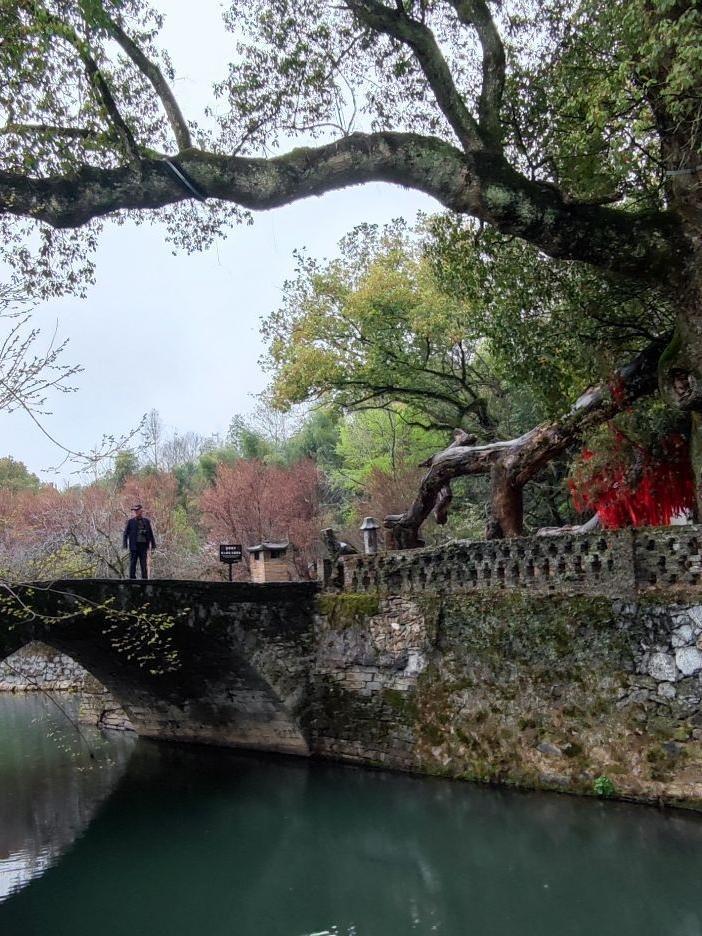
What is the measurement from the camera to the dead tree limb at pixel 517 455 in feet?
33.1

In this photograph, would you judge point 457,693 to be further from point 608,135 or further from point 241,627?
point 608,135

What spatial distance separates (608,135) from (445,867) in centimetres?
778

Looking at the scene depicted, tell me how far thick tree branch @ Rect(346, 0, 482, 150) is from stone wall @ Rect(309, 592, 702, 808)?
546cm

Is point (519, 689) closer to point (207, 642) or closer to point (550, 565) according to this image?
point (550, 565)

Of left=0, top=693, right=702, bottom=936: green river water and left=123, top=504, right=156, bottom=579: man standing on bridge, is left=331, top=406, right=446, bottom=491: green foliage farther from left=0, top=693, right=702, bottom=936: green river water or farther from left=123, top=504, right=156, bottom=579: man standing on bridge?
left=0, top=693, right=702, bottom=936: green river water

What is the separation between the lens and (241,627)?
39.3 ft

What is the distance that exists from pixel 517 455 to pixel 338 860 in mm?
5641

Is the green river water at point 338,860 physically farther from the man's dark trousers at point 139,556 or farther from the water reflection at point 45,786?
the man's dark trousers at point 139,556

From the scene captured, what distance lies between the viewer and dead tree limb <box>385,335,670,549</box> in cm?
1008

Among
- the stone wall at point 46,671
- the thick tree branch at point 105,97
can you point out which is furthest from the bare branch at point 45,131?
the stone wall at point 46,671

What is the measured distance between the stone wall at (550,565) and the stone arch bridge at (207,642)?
1.33 meters

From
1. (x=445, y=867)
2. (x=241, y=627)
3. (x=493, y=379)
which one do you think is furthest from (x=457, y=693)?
(x=493, y=379)

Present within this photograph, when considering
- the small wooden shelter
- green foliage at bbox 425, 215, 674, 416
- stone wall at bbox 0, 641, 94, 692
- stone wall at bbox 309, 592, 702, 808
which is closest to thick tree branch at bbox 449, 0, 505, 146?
green foliage at bbox 425, 215, 674, 416

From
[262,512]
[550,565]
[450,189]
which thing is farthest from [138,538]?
[262,512]
